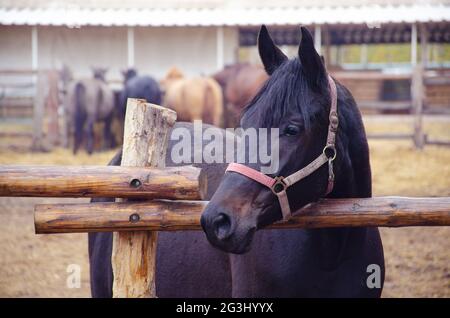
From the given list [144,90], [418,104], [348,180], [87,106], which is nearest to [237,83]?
→ [144,90]

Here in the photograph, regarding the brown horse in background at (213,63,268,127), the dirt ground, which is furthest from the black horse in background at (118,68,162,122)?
the dirt ground

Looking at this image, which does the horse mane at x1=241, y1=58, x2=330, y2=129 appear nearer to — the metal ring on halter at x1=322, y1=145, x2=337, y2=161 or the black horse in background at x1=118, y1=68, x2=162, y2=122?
the metal ring on halter at x1=322, y1=145, x2=337, y2=161

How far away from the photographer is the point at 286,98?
2508 mm

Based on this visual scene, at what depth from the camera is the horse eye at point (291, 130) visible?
97.8 inches

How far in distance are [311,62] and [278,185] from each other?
1.81 feet

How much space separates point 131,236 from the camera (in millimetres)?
→ 2619

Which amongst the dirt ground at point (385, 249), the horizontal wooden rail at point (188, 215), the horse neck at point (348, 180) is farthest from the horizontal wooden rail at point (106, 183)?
the dirt ground at point (385, 249)

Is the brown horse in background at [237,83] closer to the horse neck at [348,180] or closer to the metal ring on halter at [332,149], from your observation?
the horse neck at [348,180]

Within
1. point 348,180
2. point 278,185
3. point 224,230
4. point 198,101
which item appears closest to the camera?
point 224,230

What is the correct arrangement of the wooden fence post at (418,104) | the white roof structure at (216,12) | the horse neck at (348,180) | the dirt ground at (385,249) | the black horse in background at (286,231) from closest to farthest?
1. the black horse in background at (286,231)
2. the horse neck at (348,180)
3. the dirt ground at (385,249)
4. the wooden fence post at (418,104)
5. the white roof structure at (216,12)

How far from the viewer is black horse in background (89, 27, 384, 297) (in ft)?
7.86

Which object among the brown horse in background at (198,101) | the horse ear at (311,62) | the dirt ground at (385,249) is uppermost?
the brown horse in background at (198,101)

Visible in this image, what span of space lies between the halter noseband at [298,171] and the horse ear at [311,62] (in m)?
0.10

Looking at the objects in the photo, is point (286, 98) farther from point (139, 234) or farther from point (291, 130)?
point (139, 234)
